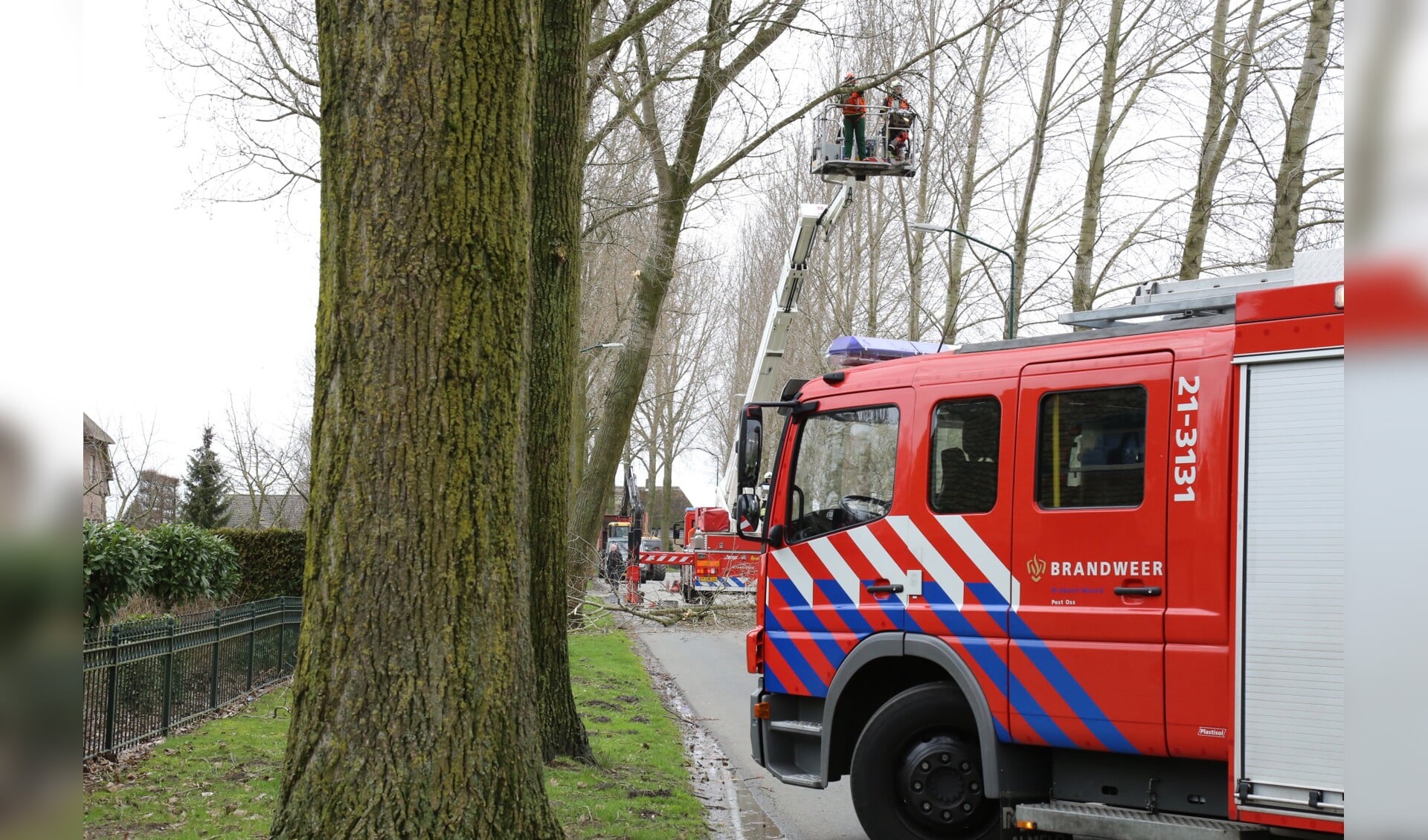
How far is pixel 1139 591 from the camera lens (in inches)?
236

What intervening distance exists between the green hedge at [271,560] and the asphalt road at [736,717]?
22.3 feet

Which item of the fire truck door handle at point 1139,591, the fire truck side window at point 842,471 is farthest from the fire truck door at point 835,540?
the fire truck door handle at point 1139,591

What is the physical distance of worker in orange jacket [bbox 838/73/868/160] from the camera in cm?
1677

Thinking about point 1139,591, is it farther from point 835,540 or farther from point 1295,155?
point 1295,155

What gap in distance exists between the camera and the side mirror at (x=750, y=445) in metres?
7.95

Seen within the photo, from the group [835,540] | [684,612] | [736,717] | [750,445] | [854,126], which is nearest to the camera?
[835,540]

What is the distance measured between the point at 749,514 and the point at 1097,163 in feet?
46.2

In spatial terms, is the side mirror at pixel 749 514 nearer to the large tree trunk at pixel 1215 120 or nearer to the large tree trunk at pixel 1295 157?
the large tree trunk at pixel 1295 157

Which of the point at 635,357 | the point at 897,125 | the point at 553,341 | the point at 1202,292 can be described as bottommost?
the point at 553,341

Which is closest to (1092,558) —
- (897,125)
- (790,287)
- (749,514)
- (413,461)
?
(749,514)

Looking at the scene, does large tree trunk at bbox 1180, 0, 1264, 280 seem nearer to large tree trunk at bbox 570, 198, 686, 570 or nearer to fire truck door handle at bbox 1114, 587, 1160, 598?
large tree trunk at bbox 570, 198, 686, 570

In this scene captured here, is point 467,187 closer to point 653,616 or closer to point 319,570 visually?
point 319,570

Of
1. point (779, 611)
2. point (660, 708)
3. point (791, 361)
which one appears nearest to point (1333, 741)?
point (779, 611)

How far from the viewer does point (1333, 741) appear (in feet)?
17.1
